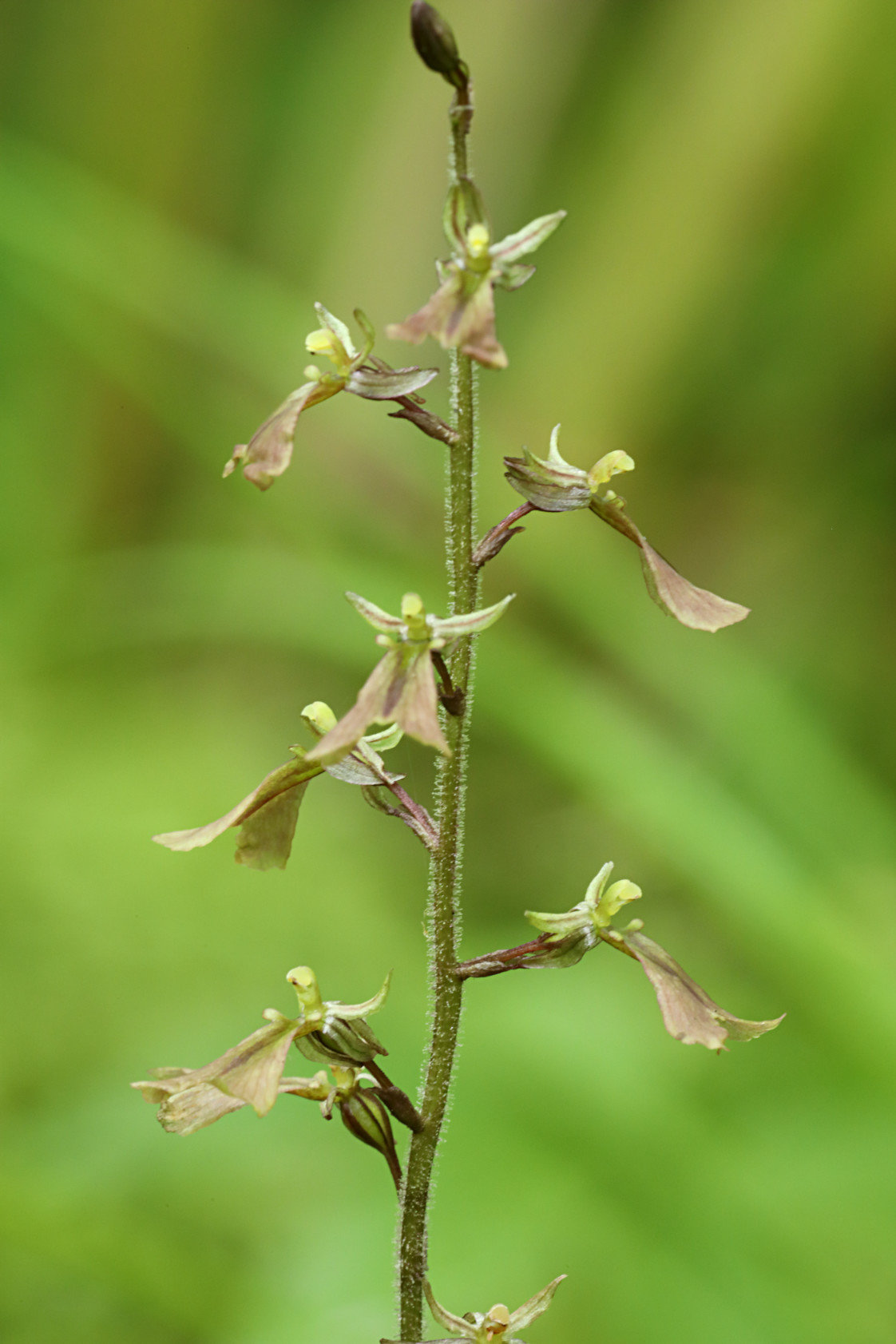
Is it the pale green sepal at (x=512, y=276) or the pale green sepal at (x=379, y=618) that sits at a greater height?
the pale green sepal at (x=512, y=276)

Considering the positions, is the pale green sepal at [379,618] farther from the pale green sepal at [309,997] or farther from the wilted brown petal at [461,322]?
the pale green sepal at [309,997]

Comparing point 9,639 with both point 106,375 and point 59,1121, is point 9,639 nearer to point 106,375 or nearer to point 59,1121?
point 106,375

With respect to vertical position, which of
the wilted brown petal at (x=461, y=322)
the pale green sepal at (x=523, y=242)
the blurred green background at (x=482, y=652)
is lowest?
the blurred green background at (x=482, y=652)

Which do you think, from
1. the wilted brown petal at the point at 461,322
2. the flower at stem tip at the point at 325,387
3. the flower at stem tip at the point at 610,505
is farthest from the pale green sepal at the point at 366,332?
the flower at stem tip at the point at 610,505

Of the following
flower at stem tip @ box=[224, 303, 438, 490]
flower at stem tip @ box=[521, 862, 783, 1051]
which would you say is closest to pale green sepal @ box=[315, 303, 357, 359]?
flower at stem tip @ box=[224, 303, 438, 490]

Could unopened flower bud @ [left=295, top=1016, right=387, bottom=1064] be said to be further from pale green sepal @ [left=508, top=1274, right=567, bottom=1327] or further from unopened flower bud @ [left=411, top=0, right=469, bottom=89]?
unopened flower bud @ [left=411, top=0, right=469, bottom=89]

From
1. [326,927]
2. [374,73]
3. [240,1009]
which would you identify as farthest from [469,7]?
[240,1009]
